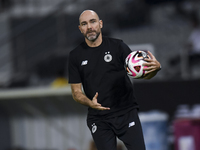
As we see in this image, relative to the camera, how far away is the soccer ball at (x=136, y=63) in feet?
13.9

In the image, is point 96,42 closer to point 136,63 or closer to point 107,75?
point 107,75

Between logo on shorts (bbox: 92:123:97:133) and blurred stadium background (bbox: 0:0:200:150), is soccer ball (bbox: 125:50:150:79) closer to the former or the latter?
logo on shorts (bbox: 92:123:97:133)

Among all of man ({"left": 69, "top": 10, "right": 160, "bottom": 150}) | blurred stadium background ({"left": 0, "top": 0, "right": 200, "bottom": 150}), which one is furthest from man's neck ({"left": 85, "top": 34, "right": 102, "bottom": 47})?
blurred stadium background ({"left": 0, "top": 0, "right": 200, "bottom": 150})

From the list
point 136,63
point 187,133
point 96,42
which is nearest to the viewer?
point 136,63

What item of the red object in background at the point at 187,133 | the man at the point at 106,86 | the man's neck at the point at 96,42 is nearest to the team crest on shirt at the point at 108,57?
the man at the point at 106,86

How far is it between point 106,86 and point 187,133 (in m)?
3.47

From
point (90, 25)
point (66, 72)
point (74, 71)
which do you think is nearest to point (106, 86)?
point (74, 71)

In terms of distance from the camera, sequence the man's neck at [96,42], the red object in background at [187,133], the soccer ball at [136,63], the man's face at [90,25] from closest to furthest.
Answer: the soccer ball at [136,63], the man's face at [90,25], the man's neck at [96,42], the red object in background at [187,133]

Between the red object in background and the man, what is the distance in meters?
3.08

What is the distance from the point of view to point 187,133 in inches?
292

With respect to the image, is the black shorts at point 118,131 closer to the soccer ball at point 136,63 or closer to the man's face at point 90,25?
the soccer ball at point 136,63

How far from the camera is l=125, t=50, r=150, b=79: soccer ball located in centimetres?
425

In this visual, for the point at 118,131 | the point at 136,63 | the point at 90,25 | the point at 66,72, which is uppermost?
the point at 90,25

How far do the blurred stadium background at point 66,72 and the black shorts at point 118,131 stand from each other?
10.3ft
